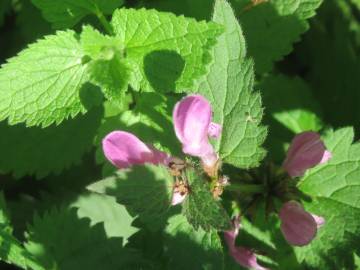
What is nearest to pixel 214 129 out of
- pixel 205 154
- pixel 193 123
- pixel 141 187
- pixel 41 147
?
pixel 205 154

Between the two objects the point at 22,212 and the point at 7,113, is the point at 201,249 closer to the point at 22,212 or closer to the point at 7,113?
the point at 7,113

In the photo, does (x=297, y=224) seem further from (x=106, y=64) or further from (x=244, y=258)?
(x=106, y=64)

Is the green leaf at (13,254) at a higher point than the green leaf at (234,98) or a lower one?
lower

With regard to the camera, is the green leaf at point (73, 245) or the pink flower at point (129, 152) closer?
the pink flower at point (129, 152)

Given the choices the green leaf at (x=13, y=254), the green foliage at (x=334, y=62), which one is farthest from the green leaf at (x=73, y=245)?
the green foliage at (x=334, y=62)

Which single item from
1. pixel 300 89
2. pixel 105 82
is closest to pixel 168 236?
pixel 105 82

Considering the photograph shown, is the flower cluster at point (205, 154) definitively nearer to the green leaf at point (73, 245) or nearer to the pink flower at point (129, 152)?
the pink flower at point (129, 152)
